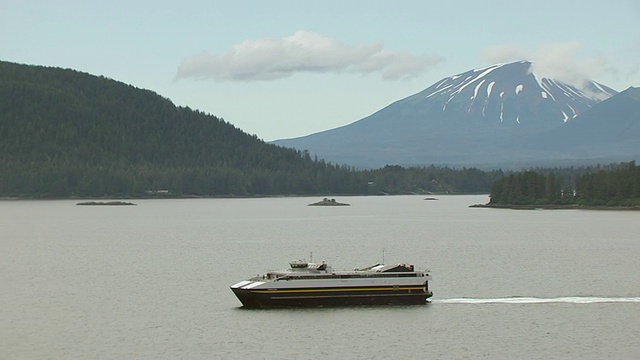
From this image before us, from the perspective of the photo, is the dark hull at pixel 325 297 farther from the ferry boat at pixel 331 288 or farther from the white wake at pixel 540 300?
the white wake at pixel 540 300

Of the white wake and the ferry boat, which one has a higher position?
the ferry boat

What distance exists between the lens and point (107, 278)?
93.1 metres

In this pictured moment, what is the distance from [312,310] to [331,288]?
6.80 ft

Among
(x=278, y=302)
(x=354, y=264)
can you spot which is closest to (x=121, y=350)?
(x=278, y=302)

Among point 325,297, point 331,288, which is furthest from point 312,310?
point 331,288

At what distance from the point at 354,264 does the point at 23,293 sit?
33.0m

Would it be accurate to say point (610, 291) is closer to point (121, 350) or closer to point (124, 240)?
point (121, 350)

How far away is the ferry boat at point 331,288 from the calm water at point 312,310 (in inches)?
44.5

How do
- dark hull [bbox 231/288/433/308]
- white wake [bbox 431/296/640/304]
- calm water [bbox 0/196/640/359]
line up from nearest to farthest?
calm water [bbox 0/196/640/359] → dark hull [bbox 231/288/433/308] → white wake [bbox 431/296/640/304]

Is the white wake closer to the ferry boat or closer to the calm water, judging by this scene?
the calm water

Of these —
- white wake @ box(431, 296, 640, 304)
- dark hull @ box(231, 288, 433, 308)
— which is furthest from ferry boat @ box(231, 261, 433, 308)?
white wake @ box(431, 296, 640, 304)

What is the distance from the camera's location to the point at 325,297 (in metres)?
72.2

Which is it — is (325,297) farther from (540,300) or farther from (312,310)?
(540,300)

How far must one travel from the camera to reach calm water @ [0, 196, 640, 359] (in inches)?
2372
